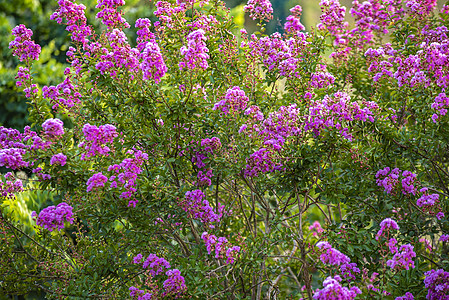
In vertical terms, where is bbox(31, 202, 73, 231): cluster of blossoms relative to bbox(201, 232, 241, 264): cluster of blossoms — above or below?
above

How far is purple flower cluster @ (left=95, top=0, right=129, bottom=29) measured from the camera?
3086 millimetres

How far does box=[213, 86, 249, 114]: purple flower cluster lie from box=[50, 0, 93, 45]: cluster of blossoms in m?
1.14

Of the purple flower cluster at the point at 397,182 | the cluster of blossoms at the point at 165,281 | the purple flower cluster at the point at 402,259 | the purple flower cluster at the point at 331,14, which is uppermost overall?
the purple flower cluster at the point at 331,14

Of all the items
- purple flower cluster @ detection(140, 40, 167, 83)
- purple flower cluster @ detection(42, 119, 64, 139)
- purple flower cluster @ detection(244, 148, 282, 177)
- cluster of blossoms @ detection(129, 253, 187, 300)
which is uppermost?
purple flower cluster @ detection(140, 40, 167, 83)

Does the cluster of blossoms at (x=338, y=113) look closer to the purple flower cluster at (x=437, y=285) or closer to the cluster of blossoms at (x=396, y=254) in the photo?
the cluster of blossoms at (x=396, y=254)

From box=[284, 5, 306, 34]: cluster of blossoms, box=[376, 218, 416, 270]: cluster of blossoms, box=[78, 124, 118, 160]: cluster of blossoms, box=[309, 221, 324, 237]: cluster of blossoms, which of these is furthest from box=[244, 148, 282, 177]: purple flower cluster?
box=[309, 221, 324, 237]: cluster of blossoms

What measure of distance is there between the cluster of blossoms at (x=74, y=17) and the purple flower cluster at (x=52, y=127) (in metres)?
0.82

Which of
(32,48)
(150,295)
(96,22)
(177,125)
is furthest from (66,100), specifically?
(96,22)

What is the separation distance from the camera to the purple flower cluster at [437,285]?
8.30 feet

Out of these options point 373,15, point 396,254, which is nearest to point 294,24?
point 373,15

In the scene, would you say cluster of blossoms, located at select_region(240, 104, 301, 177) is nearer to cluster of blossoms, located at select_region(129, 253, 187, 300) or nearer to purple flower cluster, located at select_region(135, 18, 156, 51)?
cluster of blossoms, located at select_region(129, 253, 187, 300)

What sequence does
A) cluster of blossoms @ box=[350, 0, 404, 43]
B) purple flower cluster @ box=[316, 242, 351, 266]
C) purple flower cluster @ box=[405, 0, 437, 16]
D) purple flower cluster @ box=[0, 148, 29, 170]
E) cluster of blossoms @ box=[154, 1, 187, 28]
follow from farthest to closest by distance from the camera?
cluster of blossoms @ box=[350, 0, 404, 43]
purple flower cluster @ box=[405, 0, 437, 16]
cluster of blossoms @ box=[154, 1, 187, 28]
purple flower cluster @ box=[0, 148, 29, 170]
purple flower cluster @ box=[316, 242, 351, 266]

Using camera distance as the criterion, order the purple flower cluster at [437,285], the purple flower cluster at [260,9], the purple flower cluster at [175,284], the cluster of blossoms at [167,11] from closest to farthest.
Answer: the purple flower cluster at [437,285]
the purple flower cluster at [175,284]
the cluster of blossoms at [167,11]
the purple flower cluster at [260,9]

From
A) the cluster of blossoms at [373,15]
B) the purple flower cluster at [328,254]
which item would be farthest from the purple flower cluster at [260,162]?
the cluster of blossoms at [373,15]
